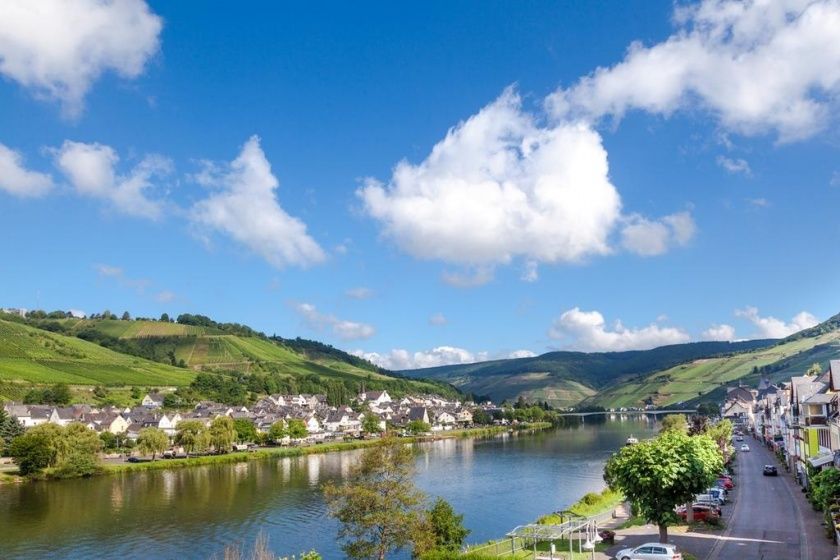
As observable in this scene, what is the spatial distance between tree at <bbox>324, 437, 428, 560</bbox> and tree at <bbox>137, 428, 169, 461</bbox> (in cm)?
6440

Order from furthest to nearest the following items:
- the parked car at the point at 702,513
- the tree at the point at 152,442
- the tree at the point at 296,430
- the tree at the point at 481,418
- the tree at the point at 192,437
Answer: the tree at the point at 481,418 < the tree at the point at 296,430 < the tree at the point at 192,437 < the tree at the point at 152,442 < the parked car at the point at 702,513

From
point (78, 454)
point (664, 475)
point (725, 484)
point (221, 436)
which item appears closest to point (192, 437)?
point (221, 436)

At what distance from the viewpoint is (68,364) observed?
152750 millimetres

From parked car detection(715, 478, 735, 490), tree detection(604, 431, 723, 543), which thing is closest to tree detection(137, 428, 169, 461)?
parked car detection(715, 478, 735, 490)

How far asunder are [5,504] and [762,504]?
59985mm

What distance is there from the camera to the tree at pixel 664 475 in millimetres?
29172

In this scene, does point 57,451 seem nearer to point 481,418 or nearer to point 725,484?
point 725,484

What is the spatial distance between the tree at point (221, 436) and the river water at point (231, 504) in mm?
7386

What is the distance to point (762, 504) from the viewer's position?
41.1m

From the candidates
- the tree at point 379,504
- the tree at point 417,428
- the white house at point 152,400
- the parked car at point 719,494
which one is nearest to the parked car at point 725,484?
the parked car at point 719,494

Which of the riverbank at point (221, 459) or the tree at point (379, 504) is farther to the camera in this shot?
the riverbank at point (221, 459)

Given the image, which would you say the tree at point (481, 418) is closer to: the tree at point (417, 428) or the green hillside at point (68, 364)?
the tree at point (417, 428)

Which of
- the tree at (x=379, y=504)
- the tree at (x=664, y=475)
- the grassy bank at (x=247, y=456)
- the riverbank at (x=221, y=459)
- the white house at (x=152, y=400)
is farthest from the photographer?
the white house at (x=152, y=400)

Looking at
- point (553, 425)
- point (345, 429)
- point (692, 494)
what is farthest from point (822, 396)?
point (553, 425)
